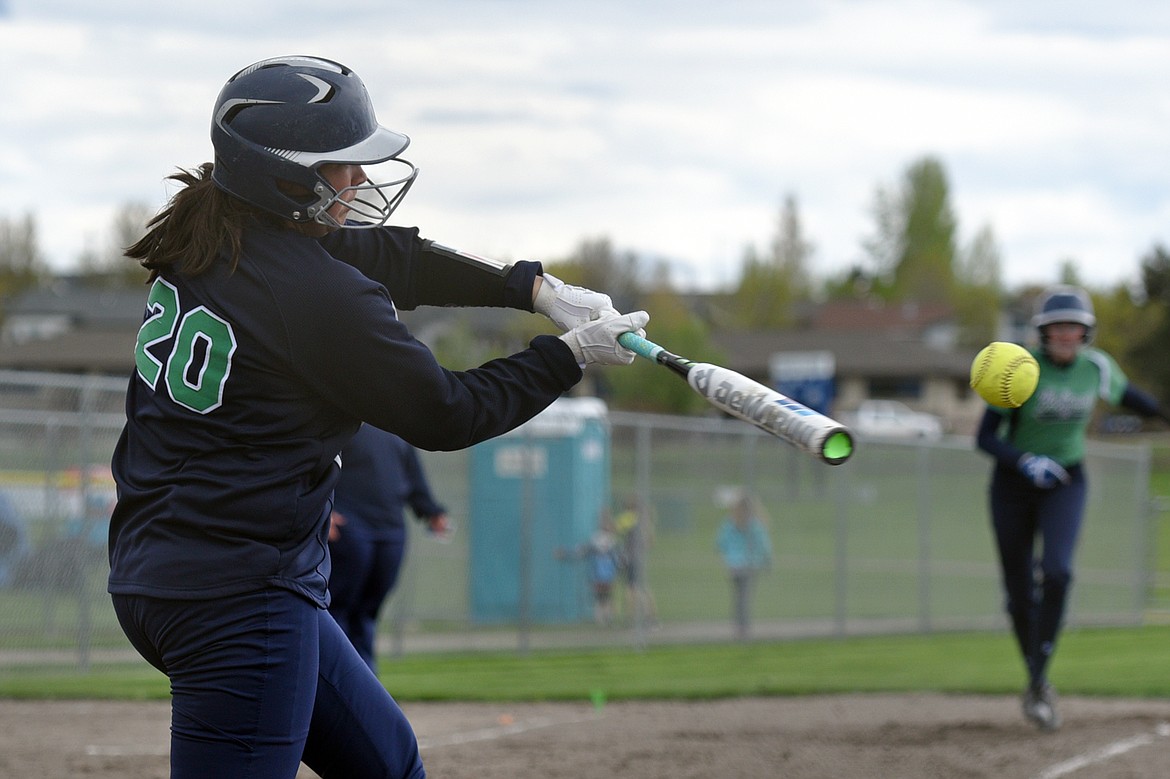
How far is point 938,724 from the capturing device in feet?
Answer: 26.3

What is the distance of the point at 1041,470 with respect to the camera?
7.36m

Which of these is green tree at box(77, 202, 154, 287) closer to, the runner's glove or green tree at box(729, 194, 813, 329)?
green tree at box(729, 194, 813, 329)

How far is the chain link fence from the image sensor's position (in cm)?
1145

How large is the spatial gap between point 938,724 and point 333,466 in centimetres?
576

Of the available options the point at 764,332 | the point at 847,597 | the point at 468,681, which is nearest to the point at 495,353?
the point at 847,597

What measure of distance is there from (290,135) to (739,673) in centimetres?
1009

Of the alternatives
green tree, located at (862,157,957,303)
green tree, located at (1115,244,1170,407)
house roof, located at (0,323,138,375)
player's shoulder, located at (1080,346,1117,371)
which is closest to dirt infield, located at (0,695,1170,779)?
player's shoulder, located at (1080,346,1117,371)

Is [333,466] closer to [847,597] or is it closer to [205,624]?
[205,624]

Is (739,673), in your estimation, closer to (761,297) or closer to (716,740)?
(716,740)

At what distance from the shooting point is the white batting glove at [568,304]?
145 inches

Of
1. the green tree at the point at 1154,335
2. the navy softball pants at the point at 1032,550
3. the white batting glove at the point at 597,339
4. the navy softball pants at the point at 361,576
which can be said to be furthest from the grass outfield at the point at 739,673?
the green tree at the point at 1154,335

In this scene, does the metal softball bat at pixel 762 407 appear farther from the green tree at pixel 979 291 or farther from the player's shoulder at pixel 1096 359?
the green tree at pixel 979 291

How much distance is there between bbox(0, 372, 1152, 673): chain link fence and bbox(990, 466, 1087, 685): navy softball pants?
7315mm

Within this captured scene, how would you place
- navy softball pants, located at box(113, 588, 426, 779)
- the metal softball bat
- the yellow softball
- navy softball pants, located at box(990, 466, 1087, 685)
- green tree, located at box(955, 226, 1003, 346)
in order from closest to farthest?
1. the metal softball bat
2. navy softball pants, located at box(113, 588, 426, 779)
3. the yellow softball
4. navy softball pants, located at box(990, 466, 1087, 685)
5. green tree, located at box(955, 226, 1003, 346)
